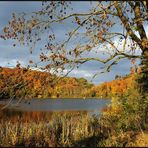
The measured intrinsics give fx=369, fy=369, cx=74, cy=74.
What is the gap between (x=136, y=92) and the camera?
22.6 metres

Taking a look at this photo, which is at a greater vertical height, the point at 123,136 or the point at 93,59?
the point at 93,59

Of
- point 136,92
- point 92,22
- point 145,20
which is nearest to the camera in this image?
point 145,20

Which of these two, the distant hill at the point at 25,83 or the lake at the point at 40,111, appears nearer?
the distant hill at the point at 25,83

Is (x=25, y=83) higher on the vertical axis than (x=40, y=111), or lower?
higher

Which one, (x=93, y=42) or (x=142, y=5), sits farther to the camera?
(x=142, y=5)

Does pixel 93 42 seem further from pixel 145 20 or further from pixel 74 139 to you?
pixel 74 139

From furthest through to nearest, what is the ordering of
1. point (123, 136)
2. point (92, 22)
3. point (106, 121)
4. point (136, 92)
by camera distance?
point (136, 92) < point (106, 121) < point (123, 136) < point (92, 22)

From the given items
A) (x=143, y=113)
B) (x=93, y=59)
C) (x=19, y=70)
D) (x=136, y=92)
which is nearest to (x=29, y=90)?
(x=19, y=70)

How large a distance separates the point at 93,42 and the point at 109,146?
12.2ft

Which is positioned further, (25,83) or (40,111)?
(40,111)

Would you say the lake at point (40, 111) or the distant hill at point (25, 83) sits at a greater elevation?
the distant hill at point (25, 83)

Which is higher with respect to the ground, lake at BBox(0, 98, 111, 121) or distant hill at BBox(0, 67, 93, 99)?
distant hill at BBox(0, 67, 93, 99)

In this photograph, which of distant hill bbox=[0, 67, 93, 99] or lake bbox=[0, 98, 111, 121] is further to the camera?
lake bbox=[0, 98, 111, 121]

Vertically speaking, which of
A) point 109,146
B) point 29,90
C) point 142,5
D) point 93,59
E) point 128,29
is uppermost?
point 142,5
